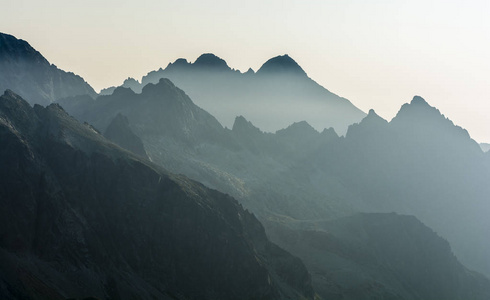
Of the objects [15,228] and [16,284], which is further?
[15,228]

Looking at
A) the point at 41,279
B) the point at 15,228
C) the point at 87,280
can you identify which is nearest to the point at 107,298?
the point at 87,280

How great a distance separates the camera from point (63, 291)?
7397 inches

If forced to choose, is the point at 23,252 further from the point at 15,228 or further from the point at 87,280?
the point at 87,280

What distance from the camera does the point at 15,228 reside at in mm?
199875

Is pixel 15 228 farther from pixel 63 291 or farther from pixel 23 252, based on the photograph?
pixel 63 291

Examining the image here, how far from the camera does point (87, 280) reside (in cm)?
19988

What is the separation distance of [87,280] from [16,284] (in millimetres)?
27276

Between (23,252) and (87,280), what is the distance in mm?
21592

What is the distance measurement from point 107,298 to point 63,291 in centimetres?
1607

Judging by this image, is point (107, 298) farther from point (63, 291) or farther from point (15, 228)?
point (15, 228)

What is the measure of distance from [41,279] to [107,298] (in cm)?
2219

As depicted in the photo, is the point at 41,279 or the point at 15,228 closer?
the point at 41,279

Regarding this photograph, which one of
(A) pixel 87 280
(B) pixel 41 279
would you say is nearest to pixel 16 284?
Result: (B) pixel 41 279

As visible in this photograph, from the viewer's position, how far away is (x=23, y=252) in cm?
19625
